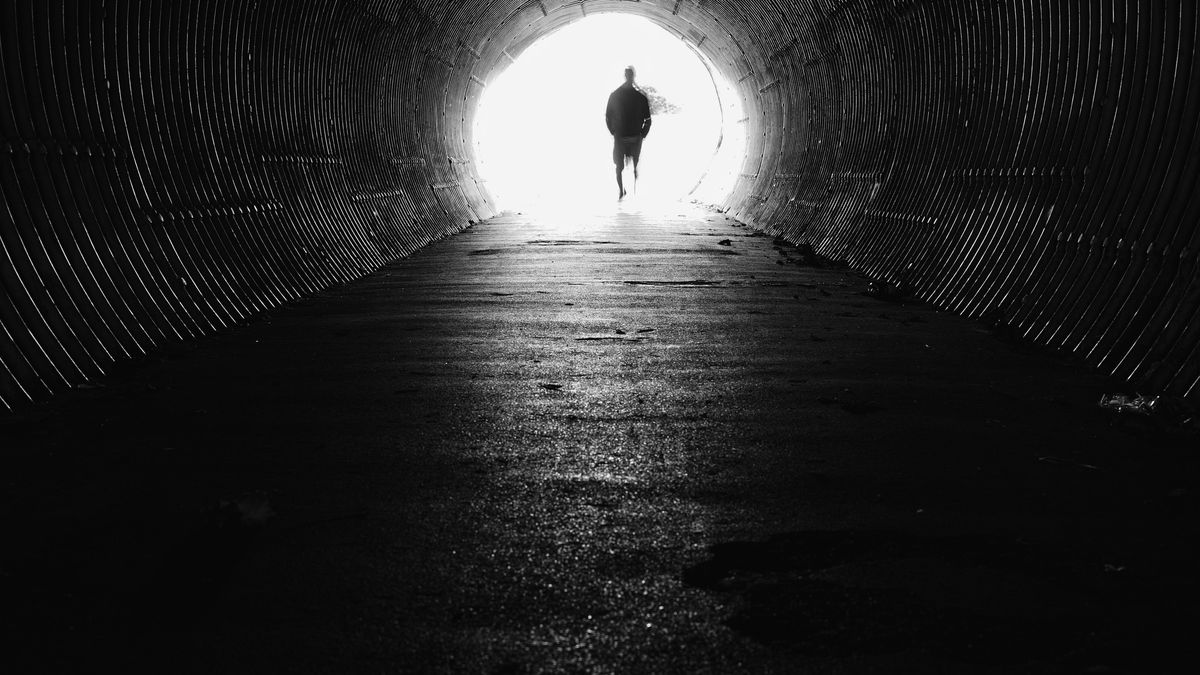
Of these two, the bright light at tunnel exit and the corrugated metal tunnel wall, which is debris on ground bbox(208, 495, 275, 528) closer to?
the corrugated metal tunnel wall

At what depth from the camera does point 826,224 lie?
11461mm

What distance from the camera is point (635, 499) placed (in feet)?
11.4

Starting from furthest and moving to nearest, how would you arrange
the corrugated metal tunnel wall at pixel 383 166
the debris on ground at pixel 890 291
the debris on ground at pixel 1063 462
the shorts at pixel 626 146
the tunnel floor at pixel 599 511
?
the shorts at pixel 626 146, the debris on ground at pixel 890 291, the corrugated metal tunnel wall at pixel 383 166, the debris on ground at pixel 1063 462, the tunnel floor at pixel 599 511

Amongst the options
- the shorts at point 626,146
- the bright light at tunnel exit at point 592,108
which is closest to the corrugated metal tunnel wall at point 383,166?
the shorts at point 626,146

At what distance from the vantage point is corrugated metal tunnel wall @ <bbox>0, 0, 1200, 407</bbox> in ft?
15.7

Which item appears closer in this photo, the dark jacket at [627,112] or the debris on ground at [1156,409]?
the debris on ground at [1156,409]

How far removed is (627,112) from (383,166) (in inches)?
378

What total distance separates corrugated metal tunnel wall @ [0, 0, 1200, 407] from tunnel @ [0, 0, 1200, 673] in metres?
0.02

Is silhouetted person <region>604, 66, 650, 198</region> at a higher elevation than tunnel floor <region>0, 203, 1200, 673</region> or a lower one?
higher

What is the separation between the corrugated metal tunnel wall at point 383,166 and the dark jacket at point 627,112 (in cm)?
866

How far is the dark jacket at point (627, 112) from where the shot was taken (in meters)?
20.7

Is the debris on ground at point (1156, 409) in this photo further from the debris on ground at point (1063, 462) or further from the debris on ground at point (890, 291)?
the debris on ground at point (890, 291)

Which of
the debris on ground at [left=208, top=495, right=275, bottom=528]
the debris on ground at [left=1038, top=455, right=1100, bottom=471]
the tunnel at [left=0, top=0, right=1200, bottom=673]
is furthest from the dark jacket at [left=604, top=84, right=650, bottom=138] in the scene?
the debris on ground at [left=208, top=495, right=275, bottom=528]

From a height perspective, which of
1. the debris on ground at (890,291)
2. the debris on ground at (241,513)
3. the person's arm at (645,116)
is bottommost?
the debris on ground at (890,291)
